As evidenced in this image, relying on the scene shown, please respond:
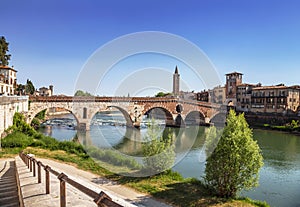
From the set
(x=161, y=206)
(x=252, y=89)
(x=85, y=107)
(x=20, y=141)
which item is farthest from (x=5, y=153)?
(x=252, y=89)

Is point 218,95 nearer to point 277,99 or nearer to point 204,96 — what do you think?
point 204,96

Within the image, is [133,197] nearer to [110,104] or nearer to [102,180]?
[102,180]

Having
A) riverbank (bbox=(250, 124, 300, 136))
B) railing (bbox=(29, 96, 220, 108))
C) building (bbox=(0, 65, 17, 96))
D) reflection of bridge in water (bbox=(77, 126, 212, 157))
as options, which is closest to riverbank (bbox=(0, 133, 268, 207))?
reflection of bridge in water (bbox=(77, 126, 212, 157))

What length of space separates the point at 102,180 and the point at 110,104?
2396cm

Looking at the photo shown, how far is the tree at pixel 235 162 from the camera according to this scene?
964 centimetres

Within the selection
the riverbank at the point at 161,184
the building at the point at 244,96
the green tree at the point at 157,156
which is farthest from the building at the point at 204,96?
the green tree at the point at 157,156

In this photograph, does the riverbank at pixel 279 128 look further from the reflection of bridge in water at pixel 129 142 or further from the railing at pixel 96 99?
the reflection of bridge in water at pixel 129 142

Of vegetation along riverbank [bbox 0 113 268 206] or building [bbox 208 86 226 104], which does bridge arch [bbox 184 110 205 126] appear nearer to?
building [bbox 208 86 226 104]

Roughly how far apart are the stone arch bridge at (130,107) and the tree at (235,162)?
82.9 feet

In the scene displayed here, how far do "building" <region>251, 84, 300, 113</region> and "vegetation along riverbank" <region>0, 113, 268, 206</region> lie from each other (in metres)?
41.5

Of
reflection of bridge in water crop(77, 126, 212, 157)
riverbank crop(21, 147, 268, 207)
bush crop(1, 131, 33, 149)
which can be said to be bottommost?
reflection of bridge in water crop(77, 126, 212, 157)

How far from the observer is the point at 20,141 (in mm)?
17438

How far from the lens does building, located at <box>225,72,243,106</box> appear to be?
5716 centimetres

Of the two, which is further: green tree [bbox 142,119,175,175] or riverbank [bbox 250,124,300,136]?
riverbank [bbox 250,124,300,136]
